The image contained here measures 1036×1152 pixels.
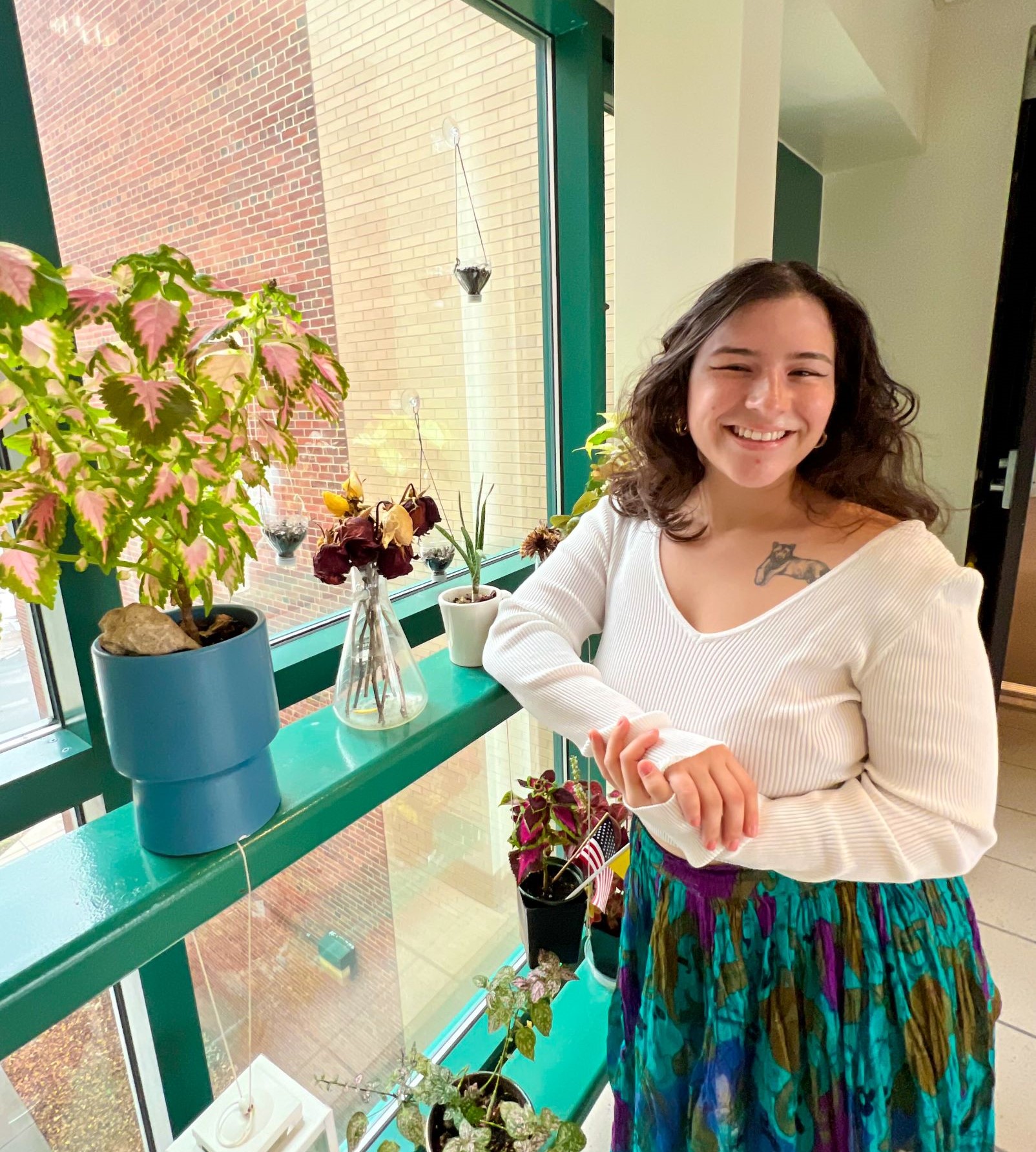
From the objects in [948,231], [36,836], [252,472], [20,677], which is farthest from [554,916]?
[948,231]

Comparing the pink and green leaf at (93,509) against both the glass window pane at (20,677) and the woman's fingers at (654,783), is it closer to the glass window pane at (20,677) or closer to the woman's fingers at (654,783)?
the glass window pane at (20,677)

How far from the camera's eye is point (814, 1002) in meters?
0.96

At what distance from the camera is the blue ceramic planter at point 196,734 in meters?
0.71

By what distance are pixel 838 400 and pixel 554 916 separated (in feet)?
3.88

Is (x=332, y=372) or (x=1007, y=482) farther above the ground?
(x=332, y=372)

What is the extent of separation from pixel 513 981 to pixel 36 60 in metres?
1.59

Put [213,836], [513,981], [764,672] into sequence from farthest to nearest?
1. [513,981]
2. [764,672]
3. [213,836]

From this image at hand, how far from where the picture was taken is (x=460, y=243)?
5.65 feet

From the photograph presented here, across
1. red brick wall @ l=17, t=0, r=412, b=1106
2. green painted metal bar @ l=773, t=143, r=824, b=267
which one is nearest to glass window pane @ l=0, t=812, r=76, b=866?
red brick wall @ l=17, t=0, r=412, b=1106

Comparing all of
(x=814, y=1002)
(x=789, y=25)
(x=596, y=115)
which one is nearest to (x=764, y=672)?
(x=814, y=1002)

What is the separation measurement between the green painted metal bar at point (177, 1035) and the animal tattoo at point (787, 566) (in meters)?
0.99

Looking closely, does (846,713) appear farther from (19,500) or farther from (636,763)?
(19,500)

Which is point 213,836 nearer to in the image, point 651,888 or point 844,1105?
point 651,888

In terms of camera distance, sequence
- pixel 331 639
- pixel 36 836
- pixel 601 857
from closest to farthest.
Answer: pixel 36 836
pixel 331 639
pixel 601 857
